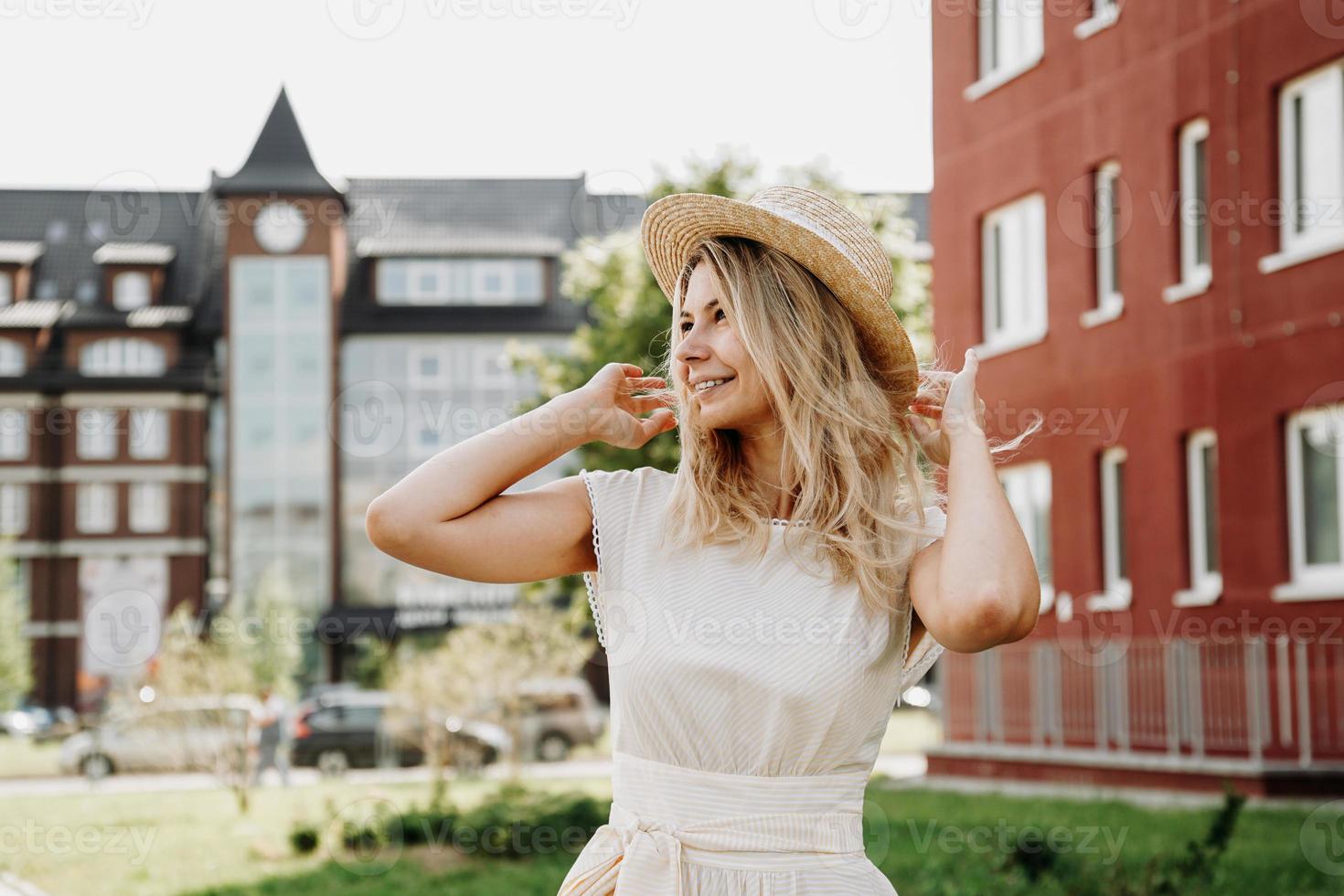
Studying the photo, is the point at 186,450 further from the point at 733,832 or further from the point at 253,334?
the point at 733,832

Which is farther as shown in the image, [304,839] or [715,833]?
[304,839]

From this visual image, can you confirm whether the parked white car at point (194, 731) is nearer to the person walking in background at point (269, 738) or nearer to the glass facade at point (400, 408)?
the person walking in background at point (269, 738)

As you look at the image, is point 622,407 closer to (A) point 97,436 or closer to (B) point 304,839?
(B) point 304,839

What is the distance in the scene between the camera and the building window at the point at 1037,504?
16.8 meters

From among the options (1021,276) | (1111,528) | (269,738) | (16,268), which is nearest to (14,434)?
(16,268)

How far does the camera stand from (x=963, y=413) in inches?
102

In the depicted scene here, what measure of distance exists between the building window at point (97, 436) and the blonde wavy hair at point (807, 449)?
47.7m

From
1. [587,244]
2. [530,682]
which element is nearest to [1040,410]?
[530,682]

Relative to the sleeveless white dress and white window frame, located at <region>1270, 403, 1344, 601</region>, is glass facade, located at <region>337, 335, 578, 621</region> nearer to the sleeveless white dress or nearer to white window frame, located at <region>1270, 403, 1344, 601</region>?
white window frame, located at <region>1270, 403, 1344, 601</region>

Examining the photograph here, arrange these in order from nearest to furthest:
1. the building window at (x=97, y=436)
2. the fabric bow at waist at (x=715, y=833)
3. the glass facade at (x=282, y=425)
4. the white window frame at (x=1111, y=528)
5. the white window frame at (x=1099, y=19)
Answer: the fabric bow at waist at (x=715, y=833) < the white window frame at (x=1099, y=19) < the white window frame at (x=1111, y=528) < the glass facade at (x=282, y=425) < the building window at (x=97, y=436)

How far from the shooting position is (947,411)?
261 cm

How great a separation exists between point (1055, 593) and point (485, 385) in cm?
3239

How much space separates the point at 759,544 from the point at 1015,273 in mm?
15490

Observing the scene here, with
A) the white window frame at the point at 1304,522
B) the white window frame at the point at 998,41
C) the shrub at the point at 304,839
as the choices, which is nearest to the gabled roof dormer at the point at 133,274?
the white window frame at the point at 998,41
